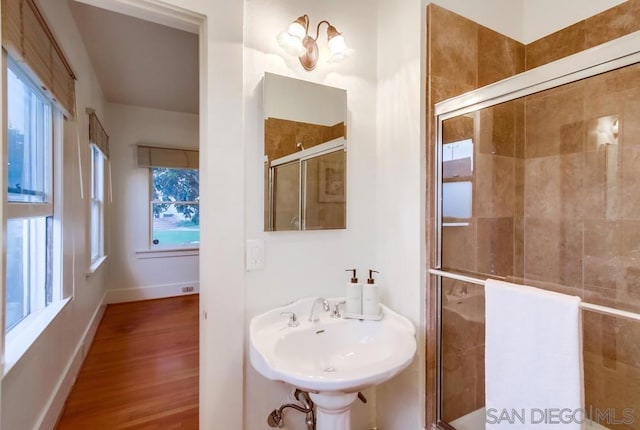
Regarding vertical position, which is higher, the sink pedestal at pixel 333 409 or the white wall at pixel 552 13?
the white wall at pixel 552 13

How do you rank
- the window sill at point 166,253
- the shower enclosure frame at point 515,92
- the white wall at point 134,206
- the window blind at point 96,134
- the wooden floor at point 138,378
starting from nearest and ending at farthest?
the shower enclosure frame at point 515,92
the wooden floor at point 138,378
the window blind at point 96,134
the white wall at point 134,206
the window sill at point 166,253

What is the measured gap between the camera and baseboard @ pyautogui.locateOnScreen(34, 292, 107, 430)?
1.73 meters

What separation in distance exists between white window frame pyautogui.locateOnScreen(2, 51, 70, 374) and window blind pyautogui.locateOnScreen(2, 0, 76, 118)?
0.19 feet

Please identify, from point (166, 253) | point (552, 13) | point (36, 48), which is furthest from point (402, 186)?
point (166, 253)

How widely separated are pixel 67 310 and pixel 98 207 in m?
1.88

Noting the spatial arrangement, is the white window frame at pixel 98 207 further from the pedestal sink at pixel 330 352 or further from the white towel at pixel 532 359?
the white towel at pixel 532 359

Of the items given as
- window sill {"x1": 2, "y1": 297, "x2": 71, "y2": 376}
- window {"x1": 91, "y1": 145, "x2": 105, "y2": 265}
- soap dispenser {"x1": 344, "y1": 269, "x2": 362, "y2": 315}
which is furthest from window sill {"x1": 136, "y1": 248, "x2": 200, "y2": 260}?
soap dispenser {"x1": 344, "y1": 269, "x2": 362, "y2": 315}

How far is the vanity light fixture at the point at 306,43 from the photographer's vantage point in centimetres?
149

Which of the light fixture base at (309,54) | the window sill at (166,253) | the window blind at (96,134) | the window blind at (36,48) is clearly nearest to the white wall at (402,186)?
the light fixture base at (309,54)

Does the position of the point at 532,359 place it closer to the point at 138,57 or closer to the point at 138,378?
the point at 138,378

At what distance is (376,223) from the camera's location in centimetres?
177

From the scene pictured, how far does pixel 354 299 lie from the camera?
1.55 meters

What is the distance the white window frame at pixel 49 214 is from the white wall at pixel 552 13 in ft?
9.30

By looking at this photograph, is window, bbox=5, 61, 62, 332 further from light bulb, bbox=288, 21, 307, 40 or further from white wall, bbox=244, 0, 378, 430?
light bulb, bbox=288, 21, 307, 40
